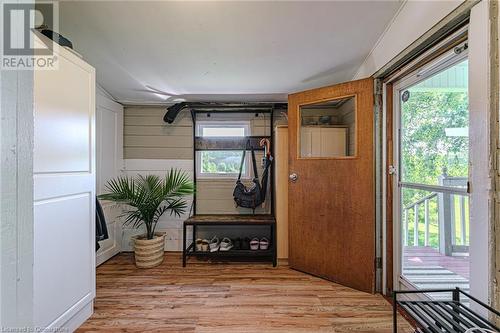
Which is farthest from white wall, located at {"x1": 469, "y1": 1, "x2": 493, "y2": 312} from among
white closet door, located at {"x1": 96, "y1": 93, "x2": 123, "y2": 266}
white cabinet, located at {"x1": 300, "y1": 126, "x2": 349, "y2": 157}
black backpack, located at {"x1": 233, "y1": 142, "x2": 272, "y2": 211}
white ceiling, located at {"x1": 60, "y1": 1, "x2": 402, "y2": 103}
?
white closet door, located at {"x1": 96, "y1": 93, "x2": 123, "y2": 266}

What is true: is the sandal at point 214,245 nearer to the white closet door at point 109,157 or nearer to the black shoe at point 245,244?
the black shoe at point 245,244

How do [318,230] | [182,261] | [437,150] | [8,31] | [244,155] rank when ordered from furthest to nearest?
[244,155]
[182,261]
[318,230]
[437,150]
[8,31]

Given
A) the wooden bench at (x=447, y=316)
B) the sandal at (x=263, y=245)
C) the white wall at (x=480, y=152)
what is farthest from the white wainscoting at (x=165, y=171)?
the white wall at (x=480, y=152)

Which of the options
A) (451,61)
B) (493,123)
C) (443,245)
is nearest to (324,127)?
(451,61)

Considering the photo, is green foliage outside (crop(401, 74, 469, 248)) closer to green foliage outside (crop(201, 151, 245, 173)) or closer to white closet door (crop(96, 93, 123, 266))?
green foliage outside (crop(201, 151, 245, 173))

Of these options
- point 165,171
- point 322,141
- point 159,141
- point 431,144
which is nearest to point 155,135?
point 159,141

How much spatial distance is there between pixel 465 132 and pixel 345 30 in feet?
3.60

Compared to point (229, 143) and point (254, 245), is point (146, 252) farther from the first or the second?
point (229, 143)

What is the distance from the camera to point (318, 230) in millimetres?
2486

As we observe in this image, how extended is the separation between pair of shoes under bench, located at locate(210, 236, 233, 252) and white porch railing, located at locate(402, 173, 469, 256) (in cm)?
182

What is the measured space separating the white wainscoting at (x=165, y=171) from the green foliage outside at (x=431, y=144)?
2.48 meters

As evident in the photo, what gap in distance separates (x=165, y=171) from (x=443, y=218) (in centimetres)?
299

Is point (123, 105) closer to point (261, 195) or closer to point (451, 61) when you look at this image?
point (261, 195)

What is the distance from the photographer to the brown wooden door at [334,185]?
218 centimetres
